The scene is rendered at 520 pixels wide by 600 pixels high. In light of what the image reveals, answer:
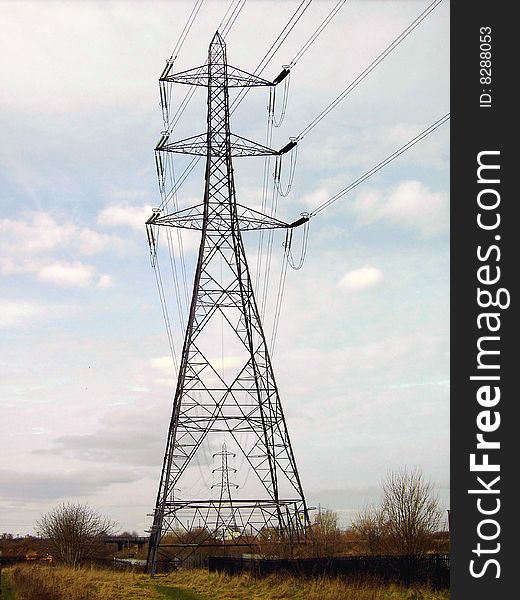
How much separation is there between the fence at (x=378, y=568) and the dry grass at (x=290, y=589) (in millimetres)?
772

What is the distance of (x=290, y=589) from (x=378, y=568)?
3666 mm

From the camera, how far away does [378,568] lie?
33.8 m

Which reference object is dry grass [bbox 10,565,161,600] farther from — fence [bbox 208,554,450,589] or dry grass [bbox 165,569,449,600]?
fence [bbox 208,554,450,589]

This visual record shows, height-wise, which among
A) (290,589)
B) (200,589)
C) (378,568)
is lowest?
(200,589)

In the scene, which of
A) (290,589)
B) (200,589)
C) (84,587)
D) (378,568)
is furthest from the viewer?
(84,587)

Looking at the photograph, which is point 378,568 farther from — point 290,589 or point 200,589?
point 200,589

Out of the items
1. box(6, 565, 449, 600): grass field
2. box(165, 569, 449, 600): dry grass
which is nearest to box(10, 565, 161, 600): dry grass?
box(6, 565, 449, 600): grass field

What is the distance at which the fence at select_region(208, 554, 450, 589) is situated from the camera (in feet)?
107

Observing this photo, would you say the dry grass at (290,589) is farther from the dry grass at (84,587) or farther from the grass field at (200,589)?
the dry grass at (84,587)

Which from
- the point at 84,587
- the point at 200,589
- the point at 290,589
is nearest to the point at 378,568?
the point at 290,589

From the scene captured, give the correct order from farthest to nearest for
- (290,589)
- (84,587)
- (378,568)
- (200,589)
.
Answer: (84,587), (200,589), (378,568), (290,589)

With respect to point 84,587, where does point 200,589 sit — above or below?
above

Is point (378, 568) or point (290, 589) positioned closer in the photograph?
point (290, 589)

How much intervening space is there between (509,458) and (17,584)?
1310 inches
